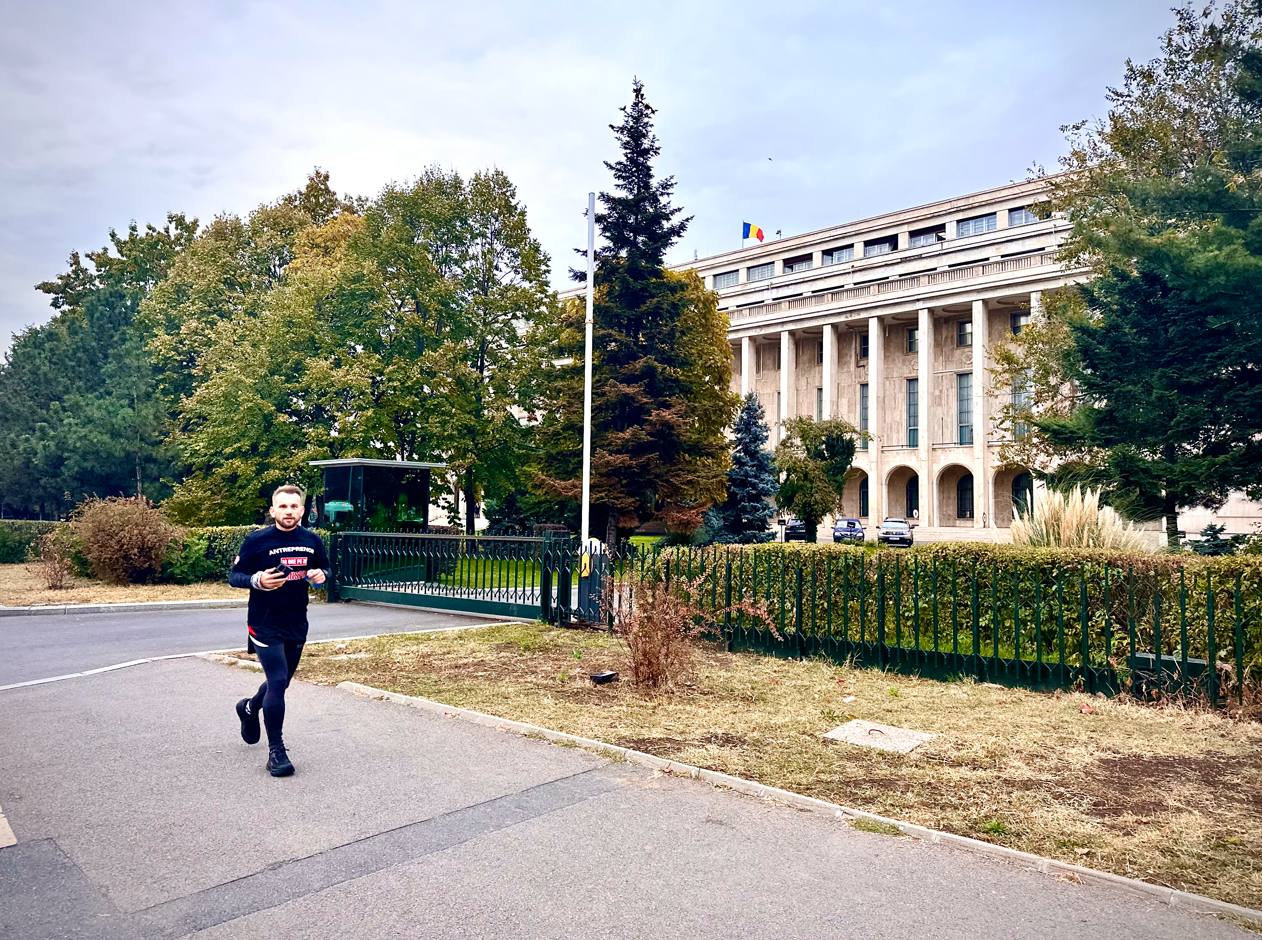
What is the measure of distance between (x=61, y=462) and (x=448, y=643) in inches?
1290

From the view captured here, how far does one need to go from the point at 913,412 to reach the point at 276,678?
60607mm

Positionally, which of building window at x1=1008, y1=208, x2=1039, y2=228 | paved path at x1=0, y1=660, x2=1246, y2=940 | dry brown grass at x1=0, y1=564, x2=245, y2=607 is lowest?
paved path at x1=0, y1=660, x2=1246, y2=940

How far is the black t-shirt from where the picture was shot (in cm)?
583

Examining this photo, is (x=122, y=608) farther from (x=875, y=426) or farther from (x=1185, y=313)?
(x=875, y=426)

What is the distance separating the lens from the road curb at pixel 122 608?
14.8 m

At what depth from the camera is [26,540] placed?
1121 inches

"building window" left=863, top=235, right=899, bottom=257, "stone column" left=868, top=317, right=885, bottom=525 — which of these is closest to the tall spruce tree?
"stone column" left=868, top=317, right=885, bottom=525

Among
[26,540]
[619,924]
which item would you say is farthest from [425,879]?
[26,540]

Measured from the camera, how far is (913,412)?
61.7 metres

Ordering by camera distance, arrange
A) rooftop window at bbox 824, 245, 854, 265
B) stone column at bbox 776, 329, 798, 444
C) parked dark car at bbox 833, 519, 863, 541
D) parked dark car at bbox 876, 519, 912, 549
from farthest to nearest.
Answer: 1. rooftop window at bbox 824, 245, 854, 265
2. stone column at bbox 776, 329, 798, 444
3. parked dark car at bbox 833, 519, 863, 541
4. parked dark car at bbox 876, 519, 912, 549

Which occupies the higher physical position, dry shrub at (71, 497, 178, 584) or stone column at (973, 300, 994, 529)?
stone column at (973, 300, 994, 529)

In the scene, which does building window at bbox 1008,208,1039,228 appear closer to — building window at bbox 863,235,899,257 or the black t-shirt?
building window at bbox 863,235,899,257

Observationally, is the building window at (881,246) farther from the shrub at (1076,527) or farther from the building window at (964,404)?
the shrub at (1076,527)

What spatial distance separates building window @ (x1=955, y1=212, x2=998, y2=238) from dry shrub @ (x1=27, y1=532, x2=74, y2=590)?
202 ft
